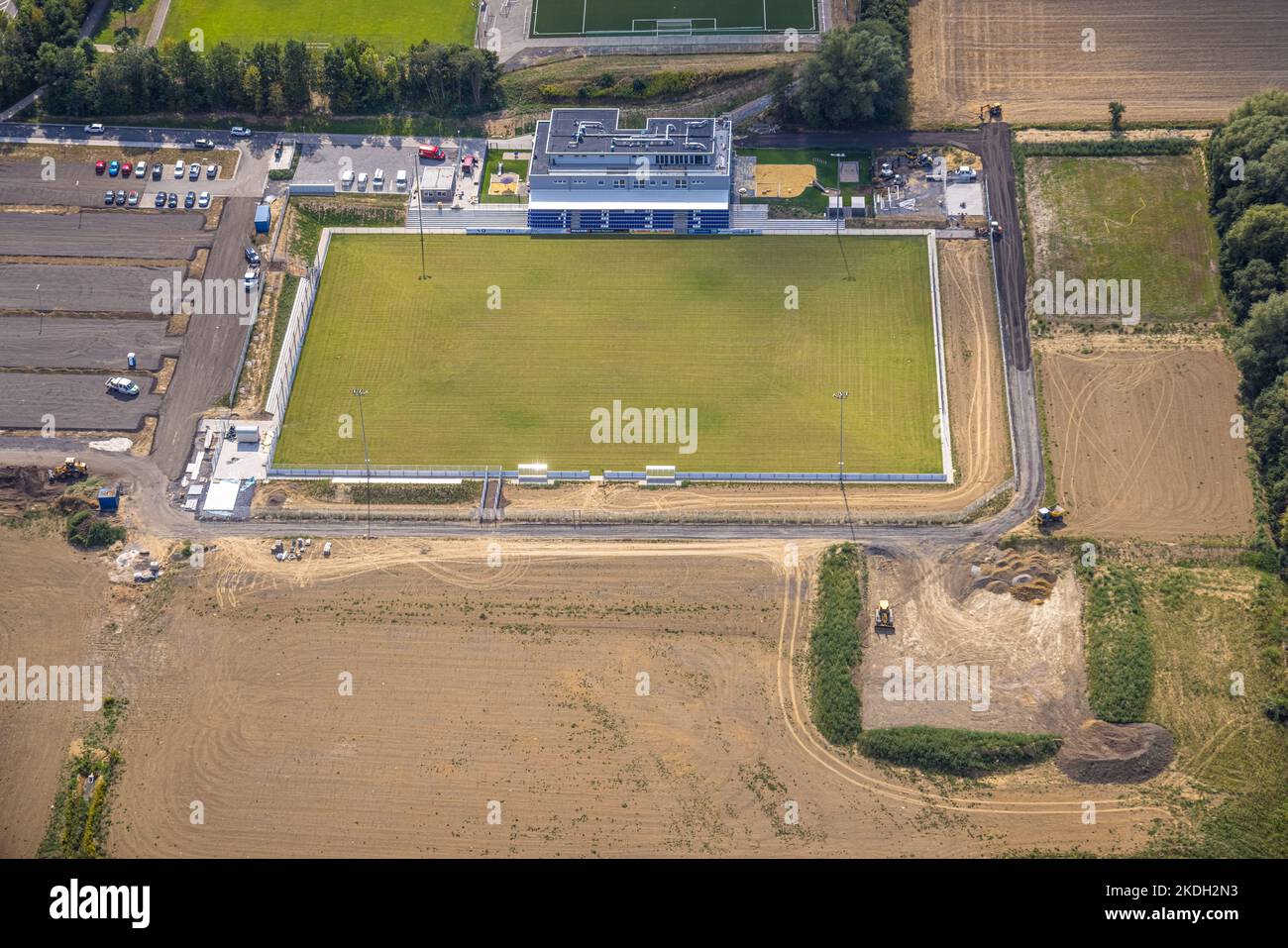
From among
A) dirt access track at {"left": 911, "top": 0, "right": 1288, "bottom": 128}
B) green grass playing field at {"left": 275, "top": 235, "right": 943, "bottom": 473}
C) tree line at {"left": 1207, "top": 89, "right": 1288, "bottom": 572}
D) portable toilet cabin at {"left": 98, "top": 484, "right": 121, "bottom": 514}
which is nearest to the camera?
tree line at {"left": 1207, "top": 89, "right": 1288, "bottom": 572}

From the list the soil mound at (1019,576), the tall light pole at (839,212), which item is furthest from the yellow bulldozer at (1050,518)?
the tall light pole at (839,212)

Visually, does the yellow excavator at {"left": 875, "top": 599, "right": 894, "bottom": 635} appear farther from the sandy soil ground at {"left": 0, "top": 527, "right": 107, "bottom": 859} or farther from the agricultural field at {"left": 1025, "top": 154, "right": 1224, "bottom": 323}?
the sandy soil ground at {"left": 0, "top": 527, "right": 107, "bottom": 859}

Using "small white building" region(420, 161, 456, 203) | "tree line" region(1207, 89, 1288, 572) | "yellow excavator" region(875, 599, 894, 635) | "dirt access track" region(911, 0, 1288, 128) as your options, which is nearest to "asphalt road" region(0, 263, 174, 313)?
"small white building" region(420, 161, 456, 203)

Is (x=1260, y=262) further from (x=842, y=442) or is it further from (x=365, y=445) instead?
(x=365, y=445)

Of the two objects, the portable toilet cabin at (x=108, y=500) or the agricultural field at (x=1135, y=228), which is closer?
the portable toilet cabin at (x=108, y=500)

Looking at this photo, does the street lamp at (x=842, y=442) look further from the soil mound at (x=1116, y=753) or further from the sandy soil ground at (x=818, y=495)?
the soil mound at (x=1116, y=753)
